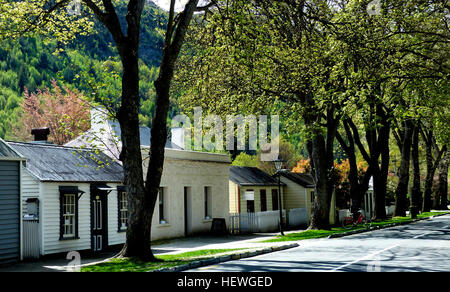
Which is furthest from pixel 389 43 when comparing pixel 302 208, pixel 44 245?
pixel 302 208

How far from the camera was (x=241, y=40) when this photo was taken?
16.2 m

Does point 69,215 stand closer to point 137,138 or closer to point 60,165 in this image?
point 60,165

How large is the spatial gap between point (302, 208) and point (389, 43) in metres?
20.0

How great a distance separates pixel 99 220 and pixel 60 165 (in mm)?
2942

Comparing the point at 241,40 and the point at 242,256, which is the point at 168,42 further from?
the point at 242,256

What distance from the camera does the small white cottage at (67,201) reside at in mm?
19156

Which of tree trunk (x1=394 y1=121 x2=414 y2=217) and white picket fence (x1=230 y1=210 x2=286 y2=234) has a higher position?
tree trunk (x1=394 y1=121 x2=414 y2=217)

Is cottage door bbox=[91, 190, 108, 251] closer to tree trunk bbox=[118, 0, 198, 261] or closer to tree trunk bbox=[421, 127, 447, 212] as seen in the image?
tree trunk bbox=[118, 0, 198, 261]

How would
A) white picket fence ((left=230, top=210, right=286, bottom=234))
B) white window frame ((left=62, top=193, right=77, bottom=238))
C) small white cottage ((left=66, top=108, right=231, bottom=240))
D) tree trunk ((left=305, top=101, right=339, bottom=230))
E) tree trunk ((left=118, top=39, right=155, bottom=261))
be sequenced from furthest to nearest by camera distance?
white picket fence ((left=230, top=210, right=286, bottom=234)), tree trunk ((left=305, top=101, right=339, bottom=230)), small white cottage ((left=66, top=108, right=231, bottom=240)), white window frame ((left=62, top=193, right=77, bottom=238)), tree trunk ((left=118, top=39, right=155, bottom=261))

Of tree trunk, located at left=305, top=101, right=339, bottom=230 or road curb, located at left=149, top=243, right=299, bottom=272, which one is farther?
tree trunk, located at left=305, top=101, right=339, bottom=230

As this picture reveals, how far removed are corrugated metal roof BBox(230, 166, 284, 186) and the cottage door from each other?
1314 centimetres

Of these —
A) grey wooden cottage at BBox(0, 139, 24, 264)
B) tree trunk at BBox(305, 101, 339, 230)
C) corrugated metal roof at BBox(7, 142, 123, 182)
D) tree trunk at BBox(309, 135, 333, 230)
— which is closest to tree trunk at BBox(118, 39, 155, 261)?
corrugated metal roof at BBox(7, 142, 123, 182)

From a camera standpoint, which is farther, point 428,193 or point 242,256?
point 428,193

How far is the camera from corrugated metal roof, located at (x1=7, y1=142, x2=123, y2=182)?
1994 cm
